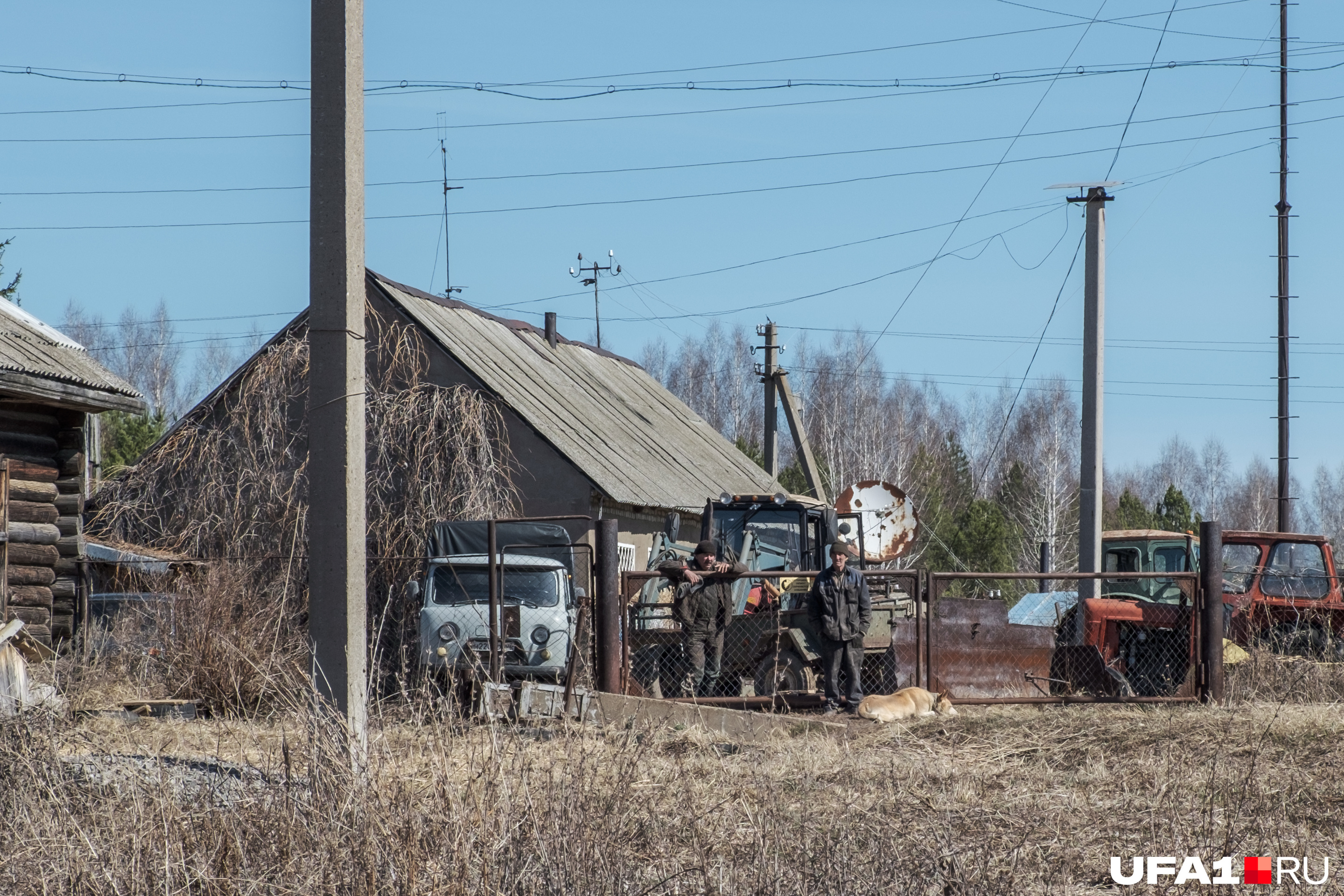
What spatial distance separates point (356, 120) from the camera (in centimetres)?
691

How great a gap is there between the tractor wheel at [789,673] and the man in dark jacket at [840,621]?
0.68 metres

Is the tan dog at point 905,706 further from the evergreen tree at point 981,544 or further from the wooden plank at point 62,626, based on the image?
the evergreen tree at point 981,544

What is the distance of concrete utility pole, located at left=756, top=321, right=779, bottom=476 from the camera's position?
106 feet

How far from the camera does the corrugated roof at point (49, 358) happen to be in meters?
12.7

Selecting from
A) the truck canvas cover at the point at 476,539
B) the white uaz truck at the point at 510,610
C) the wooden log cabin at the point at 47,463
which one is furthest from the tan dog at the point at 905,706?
the wooden log cabin at the point at 47,463

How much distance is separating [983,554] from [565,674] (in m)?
26.3

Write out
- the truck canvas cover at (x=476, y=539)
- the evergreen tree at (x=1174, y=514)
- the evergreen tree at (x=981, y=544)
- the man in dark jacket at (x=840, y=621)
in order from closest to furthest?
the man in dark jacket at (x=840, y=621), the truck canvas cover at (x=476, y=539), the evergreen tree at (x=981, y=544), the evergreen tree at (x=1174, y=514)

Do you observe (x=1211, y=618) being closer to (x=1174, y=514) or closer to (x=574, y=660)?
(x=574, y=660)

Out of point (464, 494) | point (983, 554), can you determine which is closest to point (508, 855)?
point (464, 494)

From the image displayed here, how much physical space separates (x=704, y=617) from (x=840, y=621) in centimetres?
129

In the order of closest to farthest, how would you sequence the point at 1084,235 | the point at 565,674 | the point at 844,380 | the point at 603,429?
Answer: the point at 565,674 < the point at 1084,235 < the point at 603,429 < the point at 844,380

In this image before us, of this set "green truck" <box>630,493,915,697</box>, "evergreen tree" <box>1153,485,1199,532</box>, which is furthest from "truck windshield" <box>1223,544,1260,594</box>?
"evergreen tree" <box>1153,485,1199,532</box>

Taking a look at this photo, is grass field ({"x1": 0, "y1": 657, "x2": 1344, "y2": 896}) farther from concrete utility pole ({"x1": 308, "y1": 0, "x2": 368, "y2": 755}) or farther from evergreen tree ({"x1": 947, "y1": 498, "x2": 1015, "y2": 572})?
evergreen tree ({"x1": 947, "y1": 498, "x2": 1015, "y2": 572})

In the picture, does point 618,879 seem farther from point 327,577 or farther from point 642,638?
point 642,638
